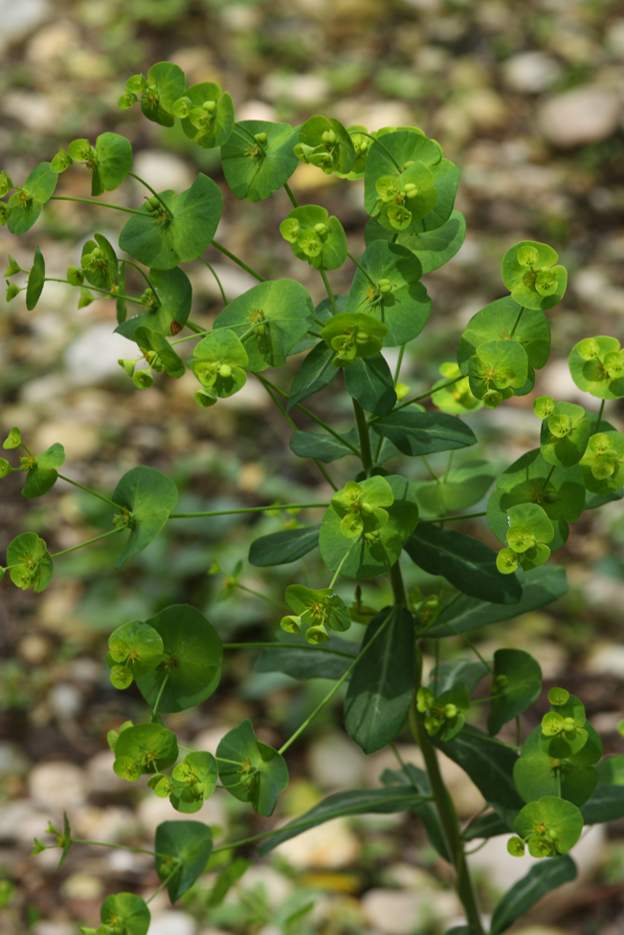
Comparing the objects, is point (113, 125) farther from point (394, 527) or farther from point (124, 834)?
point (394, 527)

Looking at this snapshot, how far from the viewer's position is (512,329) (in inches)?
33.4

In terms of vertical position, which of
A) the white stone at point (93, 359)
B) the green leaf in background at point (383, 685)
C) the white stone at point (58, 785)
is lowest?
the white stone at point (58, 785)

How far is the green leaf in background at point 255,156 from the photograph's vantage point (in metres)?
0.84

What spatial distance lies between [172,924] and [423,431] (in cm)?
94

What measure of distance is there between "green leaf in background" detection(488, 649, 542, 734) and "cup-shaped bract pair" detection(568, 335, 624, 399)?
0.77ft

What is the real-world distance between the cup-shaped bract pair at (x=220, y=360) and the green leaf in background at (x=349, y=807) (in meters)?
0.39

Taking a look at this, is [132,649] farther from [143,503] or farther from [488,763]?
[488,763]

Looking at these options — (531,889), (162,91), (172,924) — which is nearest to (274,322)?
(162,91)

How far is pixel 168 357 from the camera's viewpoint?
0.84m

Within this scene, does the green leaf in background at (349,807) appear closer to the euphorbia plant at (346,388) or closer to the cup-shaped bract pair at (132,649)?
the euphorbia plant at (346,388)

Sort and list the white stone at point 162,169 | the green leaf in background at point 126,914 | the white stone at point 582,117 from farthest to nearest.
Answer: the white stone at point 582,117 → the white stone at point 162,169 → the green leaf in background at point 126,914

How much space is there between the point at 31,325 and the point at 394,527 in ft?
6.22

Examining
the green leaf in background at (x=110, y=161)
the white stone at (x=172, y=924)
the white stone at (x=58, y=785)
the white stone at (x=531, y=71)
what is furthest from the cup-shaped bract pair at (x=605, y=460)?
the white stone at (x=531, y=71)

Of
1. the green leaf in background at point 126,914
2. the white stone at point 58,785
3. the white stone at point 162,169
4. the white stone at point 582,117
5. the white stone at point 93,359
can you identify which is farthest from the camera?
the white stone at point 582,117
